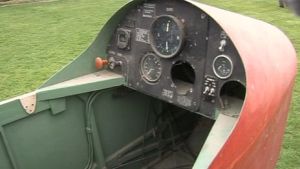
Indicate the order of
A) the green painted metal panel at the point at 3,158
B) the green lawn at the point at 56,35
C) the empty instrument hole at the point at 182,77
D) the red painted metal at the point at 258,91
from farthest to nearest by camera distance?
the green lawn at the point at 56,35
the empty instrument hole at the point at 182,77
the green painted metal panel at the point at 3,158
the red painted metal at the point at 258,91

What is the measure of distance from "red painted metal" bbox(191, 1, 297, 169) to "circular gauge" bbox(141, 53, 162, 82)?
1.80ft

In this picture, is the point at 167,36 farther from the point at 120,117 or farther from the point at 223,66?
the point at 120,117

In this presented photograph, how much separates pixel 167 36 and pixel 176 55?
0.14m

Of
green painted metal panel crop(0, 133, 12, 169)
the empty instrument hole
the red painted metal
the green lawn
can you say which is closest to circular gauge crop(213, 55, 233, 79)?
the red painted metal

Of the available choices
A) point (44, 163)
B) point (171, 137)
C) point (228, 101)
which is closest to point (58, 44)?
point (171, 137)

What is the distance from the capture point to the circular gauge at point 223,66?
2326 mm

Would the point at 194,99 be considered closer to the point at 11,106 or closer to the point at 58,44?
the point at 11,106

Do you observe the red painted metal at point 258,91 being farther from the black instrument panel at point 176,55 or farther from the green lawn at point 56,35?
the green lawn at point 56,35

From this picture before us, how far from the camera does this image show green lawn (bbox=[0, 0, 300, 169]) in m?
5.47

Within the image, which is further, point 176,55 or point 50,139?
point 50,139

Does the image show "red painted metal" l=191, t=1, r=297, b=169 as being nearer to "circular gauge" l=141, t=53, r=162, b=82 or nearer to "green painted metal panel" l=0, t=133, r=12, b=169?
"circular gauge" l=141, t=53, r=162, b=82

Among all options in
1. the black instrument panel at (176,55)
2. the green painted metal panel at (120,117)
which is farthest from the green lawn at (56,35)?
the black instrument panel at (176,55)

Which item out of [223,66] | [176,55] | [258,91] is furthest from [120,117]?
[258,91]

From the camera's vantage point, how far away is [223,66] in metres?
2.37
